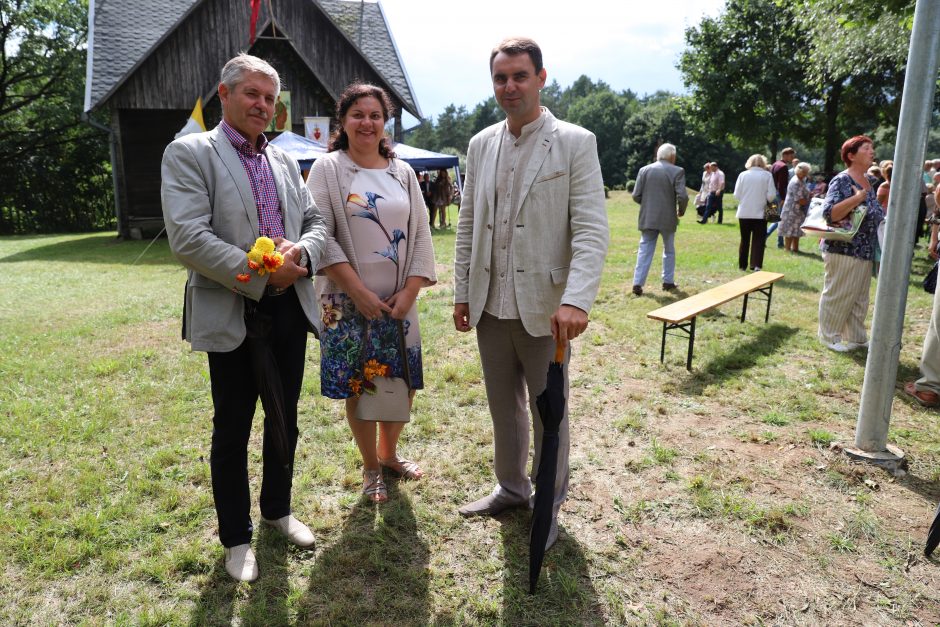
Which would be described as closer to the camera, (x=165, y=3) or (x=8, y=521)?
(x=8, y=521)

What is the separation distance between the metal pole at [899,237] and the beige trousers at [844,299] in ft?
7.00

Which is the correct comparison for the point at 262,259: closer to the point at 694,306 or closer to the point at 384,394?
the point at 384,394

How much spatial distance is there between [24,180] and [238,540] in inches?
1177

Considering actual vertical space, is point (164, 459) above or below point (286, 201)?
below

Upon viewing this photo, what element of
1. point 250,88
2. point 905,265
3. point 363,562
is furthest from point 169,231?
point 905,265

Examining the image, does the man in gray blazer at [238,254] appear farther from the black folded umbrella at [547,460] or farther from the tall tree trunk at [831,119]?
the tall tree trunk at [831,119]

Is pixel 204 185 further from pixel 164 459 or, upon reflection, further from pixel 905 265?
pixel 905 265

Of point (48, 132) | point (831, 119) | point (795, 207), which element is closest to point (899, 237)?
point (795, 207)

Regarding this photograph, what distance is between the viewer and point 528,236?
264cm

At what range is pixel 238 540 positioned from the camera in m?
2.71

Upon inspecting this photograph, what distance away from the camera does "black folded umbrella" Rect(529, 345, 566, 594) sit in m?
2.49

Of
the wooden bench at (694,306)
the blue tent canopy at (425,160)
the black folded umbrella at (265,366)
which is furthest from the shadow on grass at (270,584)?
the blue tent canopy at (425,160)

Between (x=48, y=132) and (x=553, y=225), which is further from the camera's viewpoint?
(x=48, y=132)

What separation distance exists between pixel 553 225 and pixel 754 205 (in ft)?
25.7
